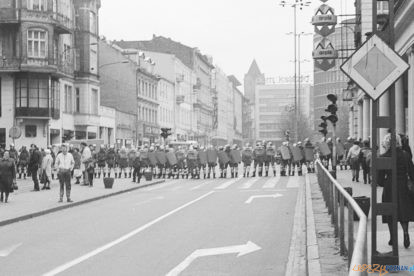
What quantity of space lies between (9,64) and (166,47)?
5971 centimetres

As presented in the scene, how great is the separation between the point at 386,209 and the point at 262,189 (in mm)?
19438

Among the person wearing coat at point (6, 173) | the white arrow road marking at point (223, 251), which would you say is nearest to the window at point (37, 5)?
the person wearing coat at point (6, 173)

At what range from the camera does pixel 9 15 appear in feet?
177

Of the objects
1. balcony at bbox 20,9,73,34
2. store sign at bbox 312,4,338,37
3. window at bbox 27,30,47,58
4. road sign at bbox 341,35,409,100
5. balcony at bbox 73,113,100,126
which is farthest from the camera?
balcony at bbox 73,113,100,126

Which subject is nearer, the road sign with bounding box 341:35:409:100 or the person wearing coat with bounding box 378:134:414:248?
the road sign with bounding box 341:35:409:100

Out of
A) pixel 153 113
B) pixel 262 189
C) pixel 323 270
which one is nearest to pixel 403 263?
pixel 323 270

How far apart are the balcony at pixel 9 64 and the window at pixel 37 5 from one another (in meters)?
4.10

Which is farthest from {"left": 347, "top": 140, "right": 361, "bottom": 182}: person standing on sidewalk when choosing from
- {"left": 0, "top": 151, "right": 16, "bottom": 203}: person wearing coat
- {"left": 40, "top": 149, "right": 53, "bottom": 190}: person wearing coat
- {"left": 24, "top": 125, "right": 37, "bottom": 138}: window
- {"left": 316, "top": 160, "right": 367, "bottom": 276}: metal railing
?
{"left": 24, "top": 125, "right": 37, "bottom": 138}: window

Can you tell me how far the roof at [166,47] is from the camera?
106000mm

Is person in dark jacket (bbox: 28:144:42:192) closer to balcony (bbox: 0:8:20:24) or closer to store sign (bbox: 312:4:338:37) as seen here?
store sign (bbox: 312:4:338:37)

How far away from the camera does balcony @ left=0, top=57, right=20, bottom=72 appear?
52.9 metres

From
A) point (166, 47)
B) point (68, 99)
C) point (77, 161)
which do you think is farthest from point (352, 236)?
point (166, 47)

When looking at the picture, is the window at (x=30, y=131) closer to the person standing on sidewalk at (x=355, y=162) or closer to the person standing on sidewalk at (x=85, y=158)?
the person standing on sidewalk at (x=85, y=158)

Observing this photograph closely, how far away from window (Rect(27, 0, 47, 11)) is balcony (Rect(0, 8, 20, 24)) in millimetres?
1090
